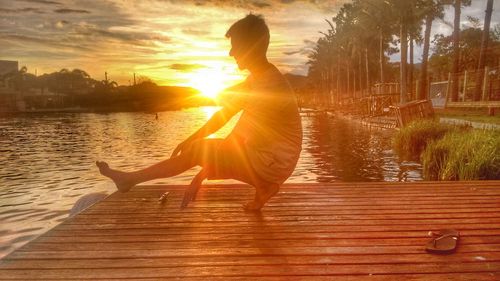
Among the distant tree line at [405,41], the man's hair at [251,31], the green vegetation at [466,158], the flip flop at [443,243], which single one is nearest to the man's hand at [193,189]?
the man's hair at [251,31]

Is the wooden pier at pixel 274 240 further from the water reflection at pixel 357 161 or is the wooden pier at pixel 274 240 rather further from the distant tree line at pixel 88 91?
the distant tree line at pixel 88 91

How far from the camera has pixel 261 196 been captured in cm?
504

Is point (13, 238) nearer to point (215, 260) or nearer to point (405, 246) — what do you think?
point (215, 260)

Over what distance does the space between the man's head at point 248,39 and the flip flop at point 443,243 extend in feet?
7.20

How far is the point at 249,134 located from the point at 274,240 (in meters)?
1.01

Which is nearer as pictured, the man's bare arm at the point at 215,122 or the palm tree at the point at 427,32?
the man's bare arm at the point at 215,122

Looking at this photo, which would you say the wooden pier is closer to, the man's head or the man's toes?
the man's toes

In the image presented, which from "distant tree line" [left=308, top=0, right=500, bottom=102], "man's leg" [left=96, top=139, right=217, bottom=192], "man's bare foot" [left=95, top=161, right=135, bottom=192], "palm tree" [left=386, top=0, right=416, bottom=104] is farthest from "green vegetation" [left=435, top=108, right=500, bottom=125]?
"man's bare foot" [left=95, top=161, right=135, bottom=192]

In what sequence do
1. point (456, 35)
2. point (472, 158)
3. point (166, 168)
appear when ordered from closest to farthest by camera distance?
point (166, 168) → point (472, 158) → point (456, 35)

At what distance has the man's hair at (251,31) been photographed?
4391 mm

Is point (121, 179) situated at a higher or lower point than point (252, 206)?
higher

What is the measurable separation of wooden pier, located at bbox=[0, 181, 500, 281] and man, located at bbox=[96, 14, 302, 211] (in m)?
0.57

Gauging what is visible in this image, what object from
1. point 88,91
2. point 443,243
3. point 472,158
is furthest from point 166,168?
point 88,91

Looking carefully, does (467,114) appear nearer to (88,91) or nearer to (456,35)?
(456,35)
